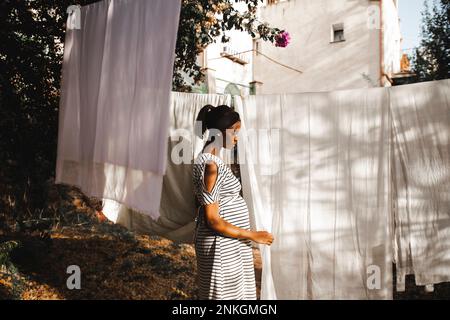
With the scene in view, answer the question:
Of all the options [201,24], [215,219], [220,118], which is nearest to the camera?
[215,219]

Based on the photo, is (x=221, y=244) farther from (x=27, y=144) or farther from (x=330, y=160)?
(x=27, y=144)

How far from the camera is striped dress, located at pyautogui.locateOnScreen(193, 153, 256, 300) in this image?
2055mm

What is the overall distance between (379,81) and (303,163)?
10.6 metres

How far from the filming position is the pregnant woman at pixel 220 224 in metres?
2.02

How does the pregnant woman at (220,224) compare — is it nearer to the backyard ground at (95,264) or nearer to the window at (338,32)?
the backyard ground at (95,264)

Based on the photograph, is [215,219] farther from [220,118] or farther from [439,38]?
[439,38]

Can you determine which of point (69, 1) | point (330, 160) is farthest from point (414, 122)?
point (69, 1)

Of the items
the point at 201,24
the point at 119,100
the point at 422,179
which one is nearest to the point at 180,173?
the point at 119,100

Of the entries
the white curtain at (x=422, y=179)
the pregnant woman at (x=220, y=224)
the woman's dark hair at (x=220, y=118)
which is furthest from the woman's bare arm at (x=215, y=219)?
the white curtain at (x=422, y=179)

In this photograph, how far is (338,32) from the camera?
13.2 m

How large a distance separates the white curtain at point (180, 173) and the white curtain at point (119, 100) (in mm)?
913

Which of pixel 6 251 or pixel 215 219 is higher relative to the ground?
pixel 215 219

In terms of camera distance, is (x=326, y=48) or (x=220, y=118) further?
(x=326, y=48)

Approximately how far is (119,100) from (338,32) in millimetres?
12487
